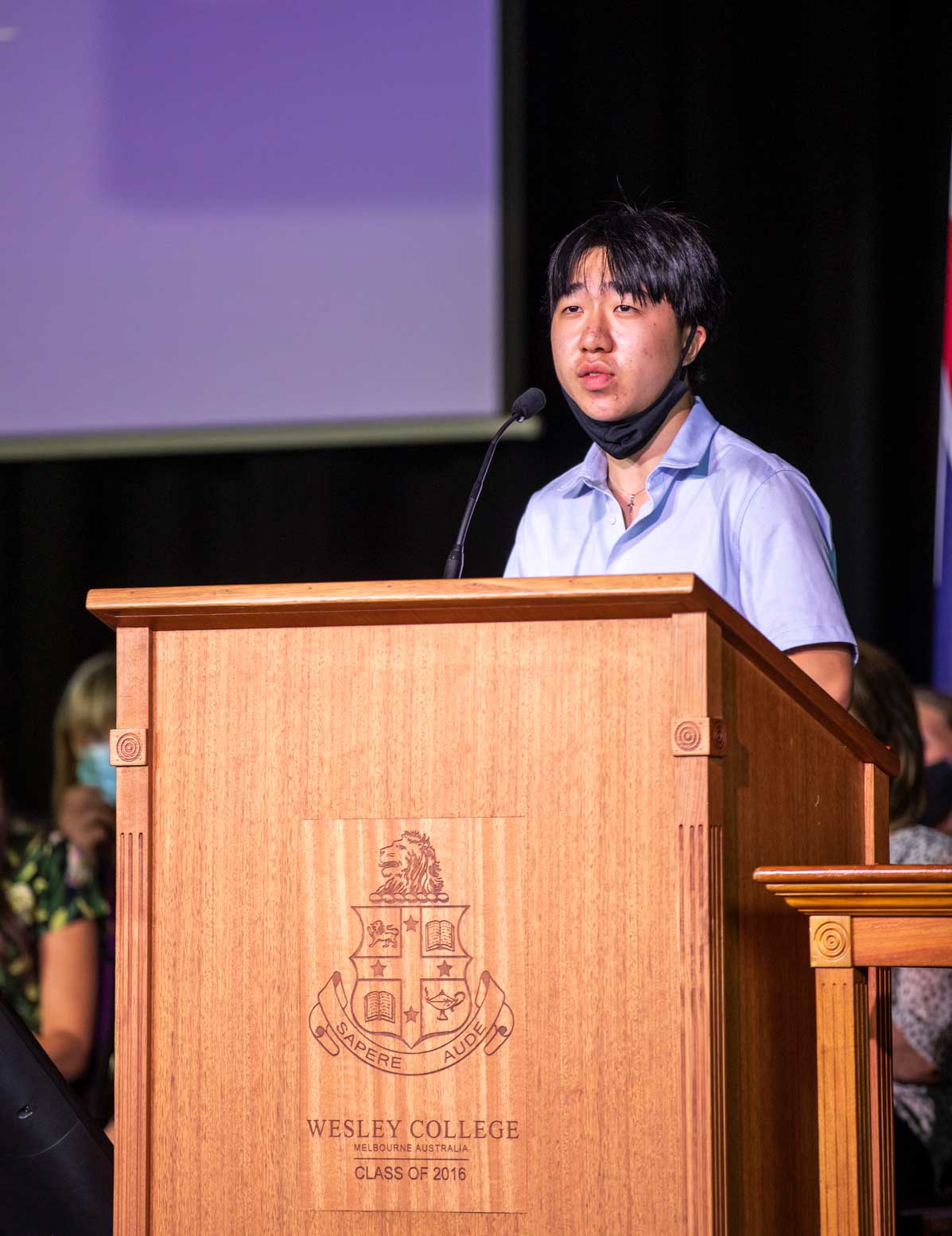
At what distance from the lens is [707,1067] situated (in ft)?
4.02

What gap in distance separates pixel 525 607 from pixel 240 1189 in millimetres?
503

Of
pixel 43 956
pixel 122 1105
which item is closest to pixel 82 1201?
pixel 122 1105

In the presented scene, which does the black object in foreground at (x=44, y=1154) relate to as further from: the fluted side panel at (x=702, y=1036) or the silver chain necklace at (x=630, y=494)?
the silver chain necklace at (x=630, y=494)

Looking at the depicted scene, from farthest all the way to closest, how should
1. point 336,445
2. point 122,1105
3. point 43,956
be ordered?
point 336,445 < point 43,956 < point 122,1105

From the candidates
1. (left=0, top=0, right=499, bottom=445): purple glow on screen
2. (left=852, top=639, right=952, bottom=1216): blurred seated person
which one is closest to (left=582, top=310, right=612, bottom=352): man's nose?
(left=852, top=639, right=952, bottom=1216): blurred seated person

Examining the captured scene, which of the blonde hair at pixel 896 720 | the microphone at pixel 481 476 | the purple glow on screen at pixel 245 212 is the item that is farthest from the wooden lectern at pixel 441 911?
the purple glow on screen at pixel 245 212

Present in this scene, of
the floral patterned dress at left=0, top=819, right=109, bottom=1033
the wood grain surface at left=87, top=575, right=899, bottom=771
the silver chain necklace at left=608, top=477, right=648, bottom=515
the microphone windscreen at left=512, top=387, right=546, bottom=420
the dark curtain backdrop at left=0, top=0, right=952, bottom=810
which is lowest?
the floral patterned dress at left=0, top=819, right=109, bottom=1033

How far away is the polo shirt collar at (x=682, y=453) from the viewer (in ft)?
5.82

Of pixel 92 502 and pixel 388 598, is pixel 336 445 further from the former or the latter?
pixel 388 598

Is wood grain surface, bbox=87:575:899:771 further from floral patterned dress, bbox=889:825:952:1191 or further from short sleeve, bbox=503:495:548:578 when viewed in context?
floral patterned dress, bbox=889:825:952:1191

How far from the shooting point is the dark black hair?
1.77 meters

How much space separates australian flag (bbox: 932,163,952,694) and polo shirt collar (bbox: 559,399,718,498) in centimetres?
199

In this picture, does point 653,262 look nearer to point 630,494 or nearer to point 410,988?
point 630,494

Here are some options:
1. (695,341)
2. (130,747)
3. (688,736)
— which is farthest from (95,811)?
(688,736)
